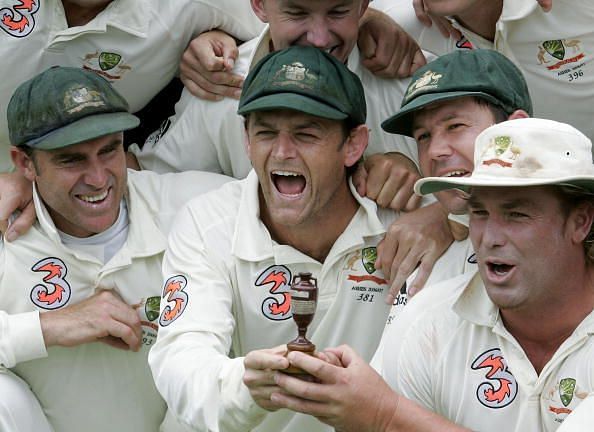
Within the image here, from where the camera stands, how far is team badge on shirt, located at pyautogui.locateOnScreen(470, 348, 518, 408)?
4535mm

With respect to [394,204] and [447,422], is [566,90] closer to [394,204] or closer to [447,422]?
[394,204]

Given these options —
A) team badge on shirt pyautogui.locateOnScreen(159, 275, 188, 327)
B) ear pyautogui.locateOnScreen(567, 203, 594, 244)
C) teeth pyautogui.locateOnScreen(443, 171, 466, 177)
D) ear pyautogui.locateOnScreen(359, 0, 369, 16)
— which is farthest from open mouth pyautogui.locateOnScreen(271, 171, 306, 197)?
ear pyautogui.locateOnScreen(567, 203, 594, 244)

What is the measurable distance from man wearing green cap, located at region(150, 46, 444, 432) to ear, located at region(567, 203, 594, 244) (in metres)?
1.04

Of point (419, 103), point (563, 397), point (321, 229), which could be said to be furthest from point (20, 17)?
point (563, 397)

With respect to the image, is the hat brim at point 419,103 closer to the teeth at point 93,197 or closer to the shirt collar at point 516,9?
the shirt collar at point 516,9

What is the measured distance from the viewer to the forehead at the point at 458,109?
5.06 m

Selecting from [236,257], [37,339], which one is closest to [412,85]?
[236,257]

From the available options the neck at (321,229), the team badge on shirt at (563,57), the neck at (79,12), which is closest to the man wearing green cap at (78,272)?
the neck at (79,12)

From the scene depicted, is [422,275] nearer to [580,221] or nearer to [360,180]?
[360,180]

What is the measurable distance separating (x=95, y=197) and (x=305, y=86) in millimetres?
993

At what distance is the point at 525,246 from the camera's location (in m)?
4.46

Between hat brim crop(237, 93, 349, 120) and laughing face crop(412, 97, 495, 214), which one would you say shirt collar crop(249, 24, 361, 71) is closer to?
hat brim crop(237, 93, 349, 120)

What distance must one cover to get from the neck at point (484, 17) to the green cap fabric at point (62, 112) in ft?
4.33

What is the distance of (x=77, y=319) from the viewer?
564 cm
